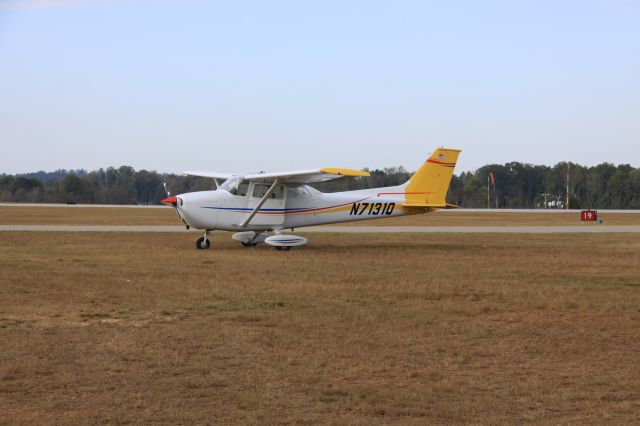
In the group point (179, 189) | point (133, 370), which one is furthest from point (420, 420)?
point (179, 189)

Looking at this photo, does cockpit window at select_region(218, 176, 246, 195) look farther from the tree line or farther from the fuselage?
the tree line

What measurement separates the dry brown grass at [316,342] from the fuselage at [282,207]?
4453 millimetres

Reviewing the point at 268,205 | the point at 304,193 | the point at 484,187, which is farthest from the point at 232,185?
the point at 484,187

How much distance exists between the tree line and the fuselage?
67856 mm

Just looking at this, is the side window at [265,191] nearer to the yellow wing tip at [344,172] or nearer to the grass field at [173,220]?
the yellow wing tip at [344,172]

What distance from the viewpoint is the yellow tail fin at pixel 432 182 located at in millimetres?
25156

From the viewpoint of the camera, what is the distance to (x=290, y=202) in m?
24.2

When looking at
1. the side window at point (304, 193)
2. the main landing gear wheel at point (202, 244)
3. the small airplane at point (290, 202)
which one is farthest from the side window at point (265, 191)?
the main landing gear wheel at point (202, 244)

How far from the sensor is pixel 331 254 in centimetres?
2172

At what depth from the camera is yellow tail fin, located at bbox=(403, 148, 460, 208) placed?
82.5 feet

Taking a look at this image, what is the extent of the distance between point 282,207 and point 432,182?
15.6 feet

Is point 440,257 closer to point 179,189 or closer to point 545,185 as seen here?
point 179,189


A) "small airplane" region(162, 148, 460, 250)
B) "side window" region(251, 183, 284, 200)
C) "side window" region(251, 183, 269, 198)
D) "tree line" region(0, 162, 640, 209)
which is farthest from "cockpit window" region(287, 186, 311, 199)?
"tree line" region(0, 162, 640, 209)

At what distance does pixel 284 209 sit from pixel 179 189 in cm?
8626
